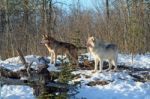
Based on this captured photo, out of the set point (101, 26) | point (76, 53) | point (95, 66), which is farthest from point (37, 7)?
point (95, 66)

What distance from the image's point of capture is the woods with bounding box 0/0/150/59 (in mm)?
24266

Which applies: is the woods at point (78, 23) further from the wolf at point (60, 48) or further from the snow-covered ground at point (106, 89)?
the snow-covered ground at point (106, 89)

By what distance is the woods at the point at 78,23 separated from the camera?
955 inches

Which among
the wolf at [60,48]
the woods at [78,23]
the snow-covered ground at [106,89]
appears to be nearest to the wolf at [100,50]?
the snow-covered ground at [106,89]

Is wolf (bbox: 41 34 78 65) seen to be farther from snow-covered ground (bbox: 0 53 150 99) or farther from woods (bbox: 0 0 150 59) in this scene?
woods (bbox: 0 0 150 59)

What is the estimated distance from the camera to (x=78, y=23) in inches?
1060

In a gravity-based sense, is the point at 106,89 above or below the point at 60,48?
below

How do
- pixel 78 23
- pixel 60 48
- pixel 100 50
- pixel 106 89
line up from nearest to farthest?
pixel 106 89
pixel 100 50
pixel 60 48
pixel 78 23

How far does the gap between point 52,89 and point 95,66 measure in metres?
3.53

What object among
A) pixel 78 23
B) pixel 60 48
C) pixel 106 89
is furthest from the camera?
pixel 78 23

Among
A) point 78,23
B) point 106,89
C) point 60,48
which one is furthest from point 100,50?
point 78,23

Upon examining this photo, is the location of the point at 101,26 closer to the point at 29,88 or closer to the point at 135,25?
the point at 135,25

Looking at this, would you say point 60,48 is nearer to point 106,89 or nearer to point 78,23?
point 106,89

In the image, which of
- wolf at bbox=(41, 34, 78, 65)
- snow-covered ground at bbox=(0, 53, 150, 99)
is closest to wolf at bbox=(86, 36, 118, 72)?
snow-covered ground at bbox=(0, 53, 150, 99)
